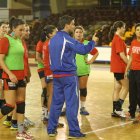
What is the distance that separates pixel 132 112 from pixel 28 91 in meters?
3.99

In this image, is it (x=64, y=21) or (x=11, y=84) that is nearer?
(x=11, y=84)

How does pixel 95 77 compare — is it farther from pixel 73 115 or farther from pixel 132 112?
pixel 73 115

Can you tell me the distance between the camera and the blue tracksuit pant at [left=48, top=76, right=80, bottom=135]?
248 inches

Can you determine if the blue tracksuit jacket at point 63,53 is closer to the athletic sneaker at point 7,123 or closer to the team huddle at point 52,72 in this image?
the team huddle at point 52,72

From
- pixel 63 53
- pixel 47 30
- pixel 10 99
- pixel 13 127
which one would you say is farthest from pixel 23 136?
pixel 47 30

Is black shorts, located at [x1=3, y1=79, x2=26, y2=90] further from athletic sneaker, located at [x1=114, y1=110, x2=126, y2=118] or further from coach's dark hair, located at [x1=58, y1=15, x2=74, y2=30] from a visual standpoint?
athletic sneaker, located at [x1=114, y1=110, x2=126, y2=118]

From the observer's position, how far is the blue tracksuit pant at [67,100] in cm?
630

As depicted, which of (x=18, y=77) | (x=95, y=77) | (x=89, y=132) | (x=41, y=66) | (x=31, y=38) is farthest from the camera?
(x=31, y=38)

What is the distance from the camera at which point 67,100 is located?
632 cm

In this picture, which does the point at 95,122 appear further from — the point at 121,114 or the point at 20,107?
the point at 20,107

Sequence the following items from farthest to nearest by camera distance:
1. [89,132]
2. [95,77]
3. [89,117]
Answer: [95,77] → [89,117] → [89,132]

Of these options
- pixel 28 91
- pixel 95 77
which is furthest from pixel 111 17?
pixel 28 91

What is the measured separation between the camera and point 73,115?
20.7 feet

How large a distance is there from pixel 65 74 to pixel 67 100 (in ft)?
1.22
